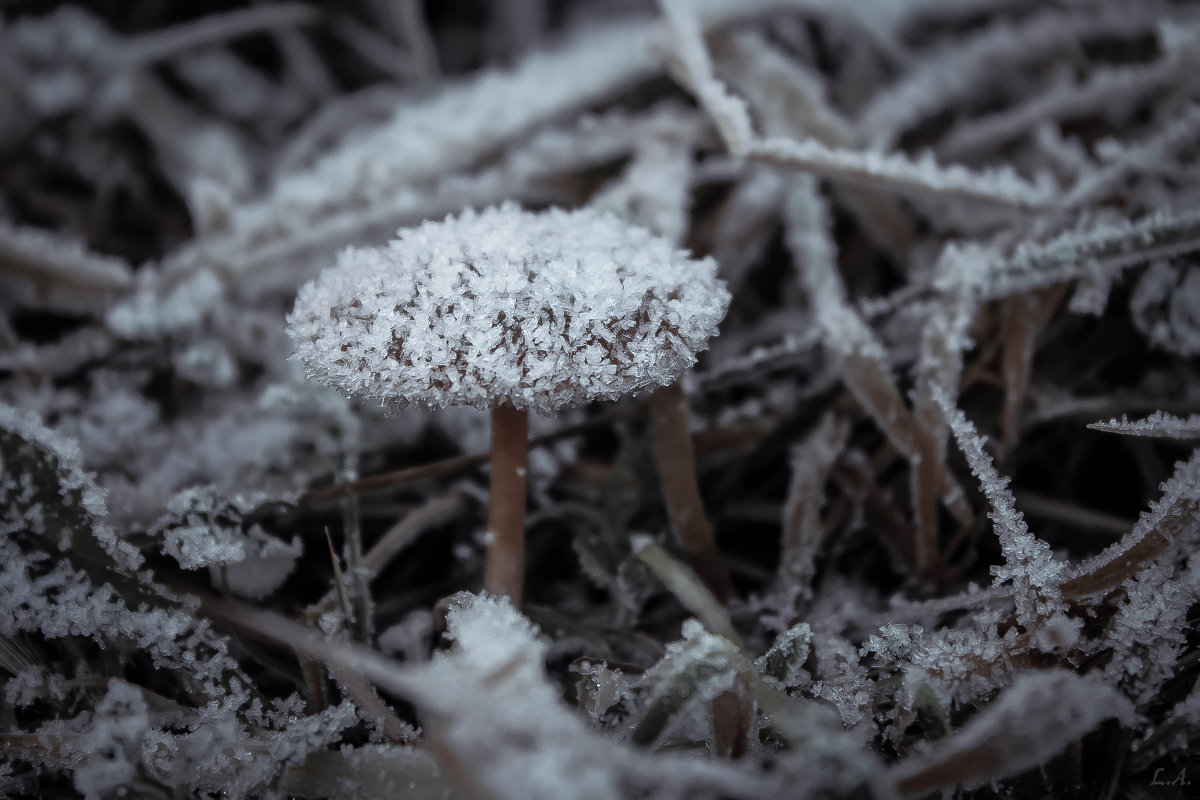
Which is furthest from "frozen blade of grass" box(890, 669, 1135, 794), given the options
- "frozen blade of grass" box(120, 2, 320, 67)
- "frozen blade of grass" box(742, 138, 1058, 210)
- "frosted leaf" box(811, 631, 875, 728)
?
"frozen blade of grass" box(120, 2, 320, 67)

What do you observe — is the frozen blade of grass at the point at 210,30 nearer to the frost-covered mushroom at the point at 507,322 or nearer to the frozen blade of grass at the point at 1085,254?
the frost-covered mushroom at the point at 507,322

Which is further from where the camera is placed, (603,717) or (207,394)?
(207,394)

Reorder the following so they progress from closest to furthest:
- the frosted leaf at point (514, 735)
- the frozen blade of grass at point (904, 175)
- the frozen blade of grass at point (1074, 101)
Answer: the frosted leaf at point (514, 735) < the frozen blade of grass at point (904, 175) < the frozen blade of grass at point (1074, 101)

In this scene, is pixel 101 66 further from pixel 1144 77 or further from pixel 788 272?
pixel 1144 77

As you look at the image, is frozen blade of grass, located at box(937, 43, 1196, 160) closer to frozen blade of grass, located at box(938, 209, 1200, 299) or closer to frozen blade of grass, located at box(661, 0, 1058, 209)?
frozen blade of grass, located at box(661, 0, 1058, 209)

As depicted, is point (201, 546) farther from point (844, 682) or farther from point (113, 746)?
point (844, 682)

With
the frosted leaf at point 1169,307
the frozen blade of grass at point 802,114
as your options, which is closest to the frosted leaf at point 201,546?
the frozen blade of grass at point 802,114

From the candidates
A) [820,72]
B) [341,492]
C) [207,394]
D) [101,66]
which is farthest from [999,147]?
[101,66]
